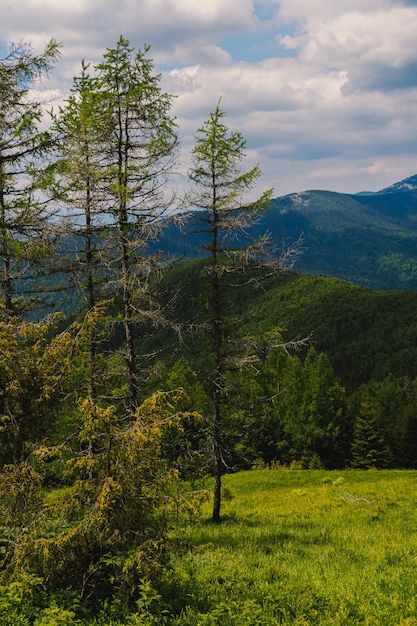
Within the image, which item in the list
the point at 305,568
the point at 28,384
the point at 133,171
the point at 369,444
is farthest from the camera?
the point at 369,444

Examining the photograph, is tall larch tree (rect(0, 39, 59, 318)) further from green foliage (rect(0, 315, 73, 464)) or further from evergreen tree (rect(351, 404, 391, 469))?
evergreen tree (rect(351, 404, 391, 469))

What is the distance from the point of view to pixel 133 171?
561 inches

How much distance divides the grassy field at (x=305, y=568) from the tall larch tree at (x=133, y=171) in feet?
19.0

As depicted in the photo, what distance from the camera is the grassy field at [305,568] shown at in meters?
7.02

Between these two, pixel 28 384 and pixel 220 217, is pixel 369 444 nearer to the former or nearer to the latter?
pixel 220 217

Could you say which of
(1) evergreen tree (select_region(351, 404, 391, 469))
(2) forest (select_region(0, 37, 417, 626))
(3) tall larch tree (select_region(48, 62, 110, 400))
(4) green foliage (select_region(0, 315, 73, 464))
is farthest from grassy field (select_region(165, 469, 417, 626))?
(1) evergreen tree (select_region(351, 404, 391, 469))

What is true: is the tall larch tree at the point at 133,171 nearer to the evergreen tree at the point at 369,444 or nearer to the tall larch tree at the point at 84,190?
the tall larch tree at the point at 84,190

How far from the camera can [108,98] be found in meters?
14.3

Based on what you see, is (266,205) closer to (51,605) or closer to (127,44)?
(127,44)

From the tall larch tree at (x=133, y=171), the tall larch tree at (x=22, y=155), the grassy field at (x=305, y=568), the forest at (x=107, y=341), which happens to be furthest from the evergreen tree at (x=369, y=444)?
the tall larch tree at (x=22, y=155)

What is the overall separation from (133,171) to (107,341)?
5.21m

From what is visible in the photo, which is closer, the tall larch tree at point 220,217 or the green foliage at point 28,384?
the green foliage at point 28,384

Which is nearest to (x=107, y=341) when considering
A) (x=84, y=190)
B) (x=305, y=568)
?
(x=84, y=190)

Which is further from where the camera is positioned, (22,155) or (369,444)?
(369,444)
